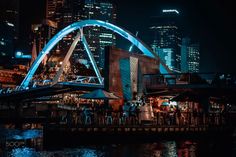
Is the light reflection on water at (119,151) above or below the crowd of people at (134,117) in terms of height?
below

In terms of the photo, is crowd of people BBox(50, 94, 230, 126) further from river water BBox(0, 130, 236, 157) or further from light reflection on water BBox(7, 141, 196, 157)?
light reflection on water BBox(7, 141, 196, 157)

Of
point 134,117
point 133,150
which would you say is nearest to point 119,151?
point 133,150

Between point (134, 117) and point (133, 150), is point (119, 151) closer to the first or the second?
point (133, 150)

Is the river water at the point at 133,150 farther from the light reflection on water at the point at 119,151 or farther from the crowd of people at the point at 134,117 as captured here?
the crowd of people at the point at 134,117

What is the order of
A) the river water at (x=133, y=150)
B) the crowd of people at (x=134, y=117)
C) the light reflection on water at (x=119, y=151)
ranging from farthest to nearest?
the crowd of people at (x=134, y=117) < the river water at (x=133, y=150) < the light reflection on water at (x=119, y=151)

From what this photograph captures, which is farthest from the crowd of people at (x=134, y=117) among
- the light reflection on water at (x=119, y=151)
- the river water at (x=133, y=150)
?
the light reflection on water at (x=119, y=151)

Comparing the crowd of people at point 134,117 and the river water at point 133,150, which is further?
the crowd of people at point 134,117

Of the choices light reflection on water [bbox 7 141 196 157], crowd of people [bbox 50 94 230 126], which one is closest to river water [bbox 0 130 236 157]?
light reflection on water [bbox 7 141 196 157]

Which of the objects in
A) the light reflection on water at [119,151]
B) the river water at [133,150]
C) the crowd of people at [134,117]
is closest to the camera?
the light reflection on water at [119,151]

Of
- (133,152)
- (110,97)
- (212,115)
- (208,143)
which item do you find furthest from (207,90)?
(133,152)

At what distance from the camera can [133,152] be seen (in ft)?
77.9

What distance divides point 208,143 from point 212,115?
22.3 ft

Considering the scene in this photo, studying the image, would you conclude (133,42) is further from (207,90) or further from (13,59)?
(13,59)

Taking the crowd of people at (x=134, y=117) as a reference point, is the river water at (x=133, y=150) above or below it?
below
